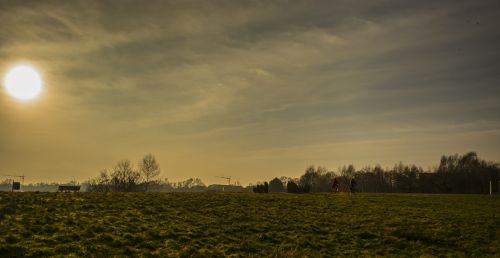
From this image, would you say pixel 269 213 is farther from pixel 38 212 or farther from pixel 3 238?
pixel 3 238

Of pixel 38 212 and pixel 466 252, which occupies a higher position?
pixel 38 212

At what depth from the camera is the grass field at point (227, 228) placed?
2378cm

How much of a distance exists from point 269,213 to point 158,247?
49.7 feet

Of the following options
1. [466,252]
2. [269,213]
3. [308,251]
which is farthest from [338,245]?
[269,213]

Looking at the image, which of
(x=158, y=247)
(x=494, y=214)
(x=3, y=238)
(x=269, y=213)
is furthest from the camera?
(x=494, y=214)

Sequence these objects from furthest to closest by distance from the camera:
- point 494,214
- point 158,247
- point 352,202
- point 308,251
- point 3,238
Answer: point 352,202 → point 494,214 → point 308,251 → point 158,247 → point 3,238

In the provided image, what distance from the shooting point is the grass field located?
2378cm

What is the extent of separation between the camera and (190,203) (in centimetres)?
4006

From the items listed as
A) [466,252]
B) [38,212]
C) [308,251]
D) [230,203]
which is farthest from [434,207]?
[38,212]

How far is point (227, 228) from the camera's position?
99.3 ft

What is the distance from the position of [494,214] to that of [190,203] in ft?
93.8

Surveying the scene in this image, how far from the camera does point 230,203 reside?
42000 millimetres

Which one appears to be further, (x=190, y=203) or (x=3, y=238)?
(x=190, y=203)

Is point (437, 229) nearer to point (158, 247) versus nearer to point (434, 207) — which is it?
point (434, 207)
